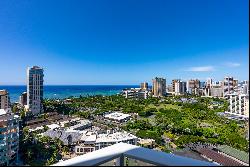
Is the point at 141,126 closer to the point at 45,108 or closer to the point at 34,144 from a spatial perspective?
the point at 34,144

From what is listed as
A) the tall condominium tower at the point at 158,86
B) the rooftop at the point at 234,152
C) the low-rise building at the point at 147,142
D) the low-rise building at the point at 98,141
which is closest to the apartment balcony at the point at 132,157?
the rooftop at the point at 234,152

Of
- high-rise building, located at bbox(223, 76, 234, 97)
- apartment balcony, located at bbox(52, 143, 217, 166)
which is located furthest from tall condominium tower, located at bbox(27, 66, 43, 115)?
apartment balcony, located at bbox(52, 143, 217, 166)

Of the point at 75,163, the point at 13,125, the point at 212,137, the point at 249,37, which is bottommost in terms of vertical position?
the point at 212,137

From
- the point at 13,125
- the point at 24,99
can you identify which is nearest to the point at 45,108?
the point at 24,99

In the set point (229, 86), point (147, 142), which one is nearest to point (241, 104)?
point (147, 142)

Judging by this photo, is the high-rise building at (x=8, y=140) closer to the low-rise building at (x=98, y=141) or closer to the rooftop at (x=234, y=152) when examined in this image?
the low-rise building at (x=98, y=141)

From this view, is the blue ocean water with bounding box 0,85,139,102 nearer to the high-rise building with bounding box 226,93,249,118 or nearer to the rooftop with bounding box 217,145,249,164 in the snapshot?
the rooftop with bounding box 217,145,249,164
